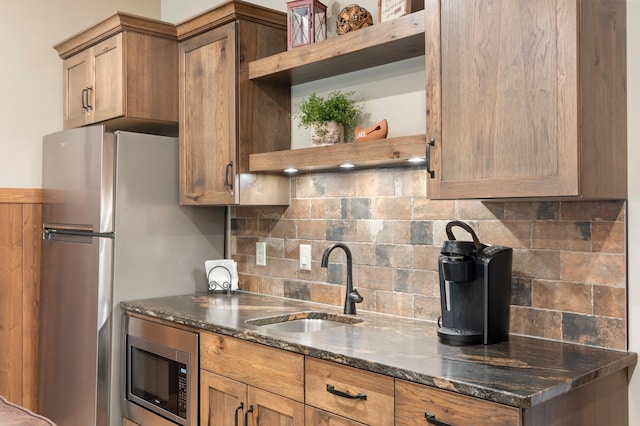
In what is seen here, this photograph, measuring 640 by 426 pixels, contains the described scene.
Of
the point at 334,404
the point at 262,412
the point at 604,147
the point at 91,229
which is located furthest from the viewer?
the point at 91,229

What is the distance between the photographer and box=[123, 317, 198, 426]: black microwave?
249cm

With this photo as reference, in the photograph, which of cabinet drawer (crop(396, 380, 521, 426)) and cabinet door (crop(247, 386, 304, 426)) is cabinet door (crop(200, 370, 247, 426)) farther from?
cabinet drawer (crop(396, 380, 521, 426))

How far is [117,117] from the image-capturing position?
10.3 ft

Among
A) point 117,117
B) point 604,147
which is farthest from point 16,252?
point 604,147

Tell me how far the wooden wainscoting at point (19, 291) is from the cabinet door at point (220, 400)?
4.99 ft

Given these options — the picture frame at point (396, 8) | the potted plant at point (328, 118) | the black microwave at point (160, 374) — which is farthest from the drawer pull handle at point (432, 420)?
the picture frame at point (396, 8)

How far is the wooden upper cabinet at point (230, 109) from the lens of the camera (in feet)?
9.16

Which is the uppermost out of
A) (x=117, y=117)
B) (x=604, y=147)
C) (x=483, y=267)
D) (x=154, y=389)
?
(x=117, y=117)

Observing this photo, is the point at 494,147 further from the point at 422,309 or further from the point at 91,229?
the point at 91,229

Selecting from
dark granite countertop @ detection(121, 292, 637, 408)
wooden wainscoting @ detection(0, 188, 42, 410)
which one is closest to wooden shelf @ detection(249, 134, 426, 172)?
dark granite countertop @ detection(121, 292, 637, 408)

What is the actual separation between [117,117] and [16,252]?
39.4 inches

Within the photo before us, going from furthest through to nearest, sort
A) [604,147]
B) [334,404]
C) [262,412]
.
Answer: [262,412], [334,404], [604,147]

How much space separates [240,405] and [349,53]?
1380mm

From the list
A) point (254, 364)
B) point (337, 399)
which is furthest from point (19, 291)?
point (337, 399)
